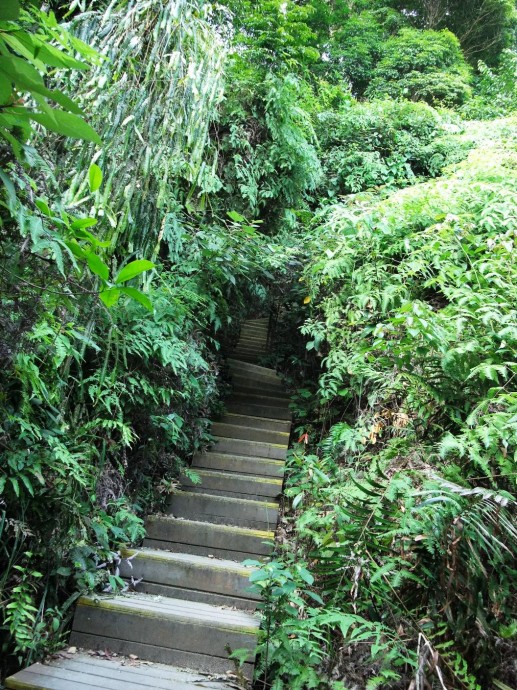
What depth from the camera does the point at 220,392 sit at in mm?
4664

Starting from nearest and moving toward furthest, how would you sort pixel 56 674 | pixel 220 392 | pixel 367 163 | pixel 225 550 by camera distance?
pixel 56 674
pixel 225 550
pixel 220 392
pixel 367 163

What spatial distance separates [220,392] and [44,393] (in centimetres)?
244

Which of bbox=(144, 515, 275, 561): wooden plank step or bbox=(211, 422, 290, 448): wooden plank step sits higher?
bbox=(211, 422, 290, 448): wooden plank step

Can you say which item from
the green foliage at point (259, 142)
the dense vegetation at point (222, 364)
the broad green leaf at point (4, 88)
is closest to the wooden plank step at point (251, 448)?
the dense vegetation at point (222, 364)

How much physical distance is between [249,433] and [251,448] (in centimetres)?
19

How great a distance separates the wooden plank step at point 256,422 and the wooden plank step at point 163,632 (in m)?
1.84

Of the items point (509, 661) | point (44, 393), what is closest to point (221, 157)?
point (44, 393)

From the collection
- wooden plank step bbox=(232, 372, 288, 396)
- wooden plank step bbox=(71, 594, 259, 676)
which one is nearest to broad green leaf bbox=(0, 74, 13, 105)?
wooden plank step bbox=(71, 594, 259, 676)

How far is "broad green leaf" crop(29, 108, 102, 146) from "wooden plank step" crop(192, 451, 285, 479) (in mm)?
3528

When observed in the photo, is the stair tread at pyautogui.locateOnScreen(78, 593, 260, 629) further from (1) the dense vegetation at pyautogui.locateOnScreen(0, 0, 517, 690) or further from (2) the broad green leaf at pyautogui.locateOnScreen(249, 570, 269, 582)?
(2) the broad green leaf at pyautogui.locateOnScreen(249, 570, 269, 582)

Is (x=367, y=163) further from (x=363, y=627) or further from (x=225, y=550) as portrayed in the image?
(x=363, y=627)

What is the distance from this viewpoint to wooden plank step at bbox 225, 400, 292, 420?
15.0 feet

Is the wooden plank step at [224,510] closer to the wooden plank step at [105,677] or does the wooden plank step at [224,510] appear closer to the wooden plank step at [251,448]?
the wooden plank step at [251,448]

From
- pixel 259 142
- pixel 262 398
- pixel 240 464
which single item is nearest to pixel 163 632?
pixel 240 464
